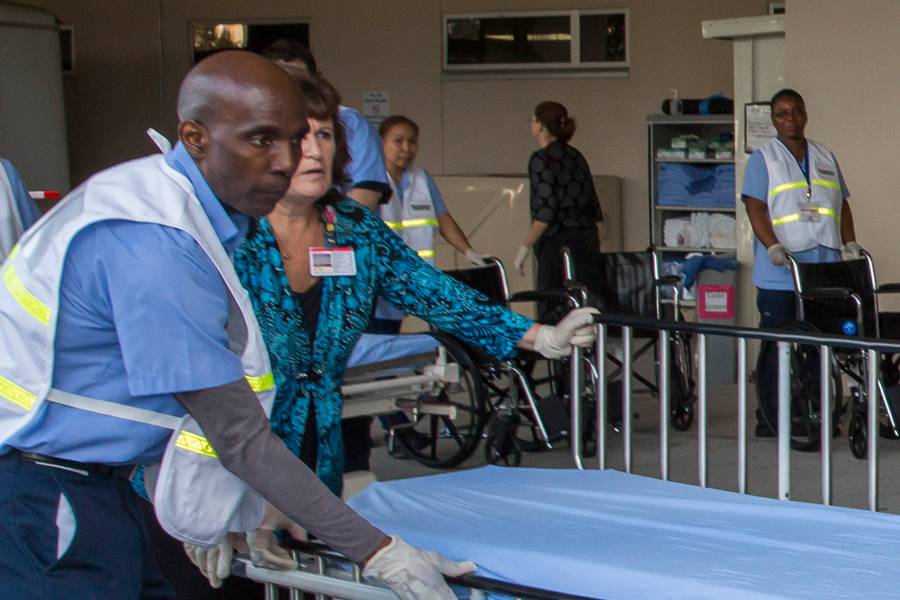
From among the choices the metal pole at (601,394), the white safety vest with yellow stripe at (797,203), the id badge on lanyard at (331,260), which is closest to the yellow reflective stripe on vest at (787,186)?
the white safety vest with yellow stripe at (797,203)

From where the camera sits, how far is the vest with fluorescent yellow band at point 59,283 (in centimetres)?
182

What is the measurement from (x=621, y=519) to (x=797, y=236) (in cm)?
406

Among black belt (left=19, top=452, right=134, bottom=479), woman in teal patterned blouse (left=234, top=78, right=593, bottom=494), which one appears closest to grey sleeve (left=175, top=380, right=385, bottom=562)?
black belt (left=19, top=452, right=134, bottom=479)

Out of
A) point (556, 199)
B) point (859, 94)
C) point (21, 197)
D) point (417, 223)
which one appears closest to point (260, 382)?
point (21, 197)

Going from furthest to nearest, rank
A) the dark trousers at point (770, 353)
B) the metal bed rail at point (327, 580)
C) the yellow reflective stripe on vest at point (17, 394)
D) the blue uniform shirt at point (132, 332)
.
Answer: the dark trousers at point (770, 353) → the metal bed rail at point (327, 580) → the yellow reflective stripe on vest at point (17, 394) → the blue uniform shirt at point (132, 332)

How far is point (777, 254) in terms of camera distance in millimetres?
6164

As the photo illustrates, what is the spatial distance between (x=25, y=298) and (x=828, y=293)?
439 centimetres

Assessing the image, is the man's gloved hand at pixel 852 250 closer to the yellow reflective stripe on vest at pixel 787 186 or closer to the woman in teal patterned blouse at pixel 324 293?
the yellow reflective stripe on vest at pixel 787 186

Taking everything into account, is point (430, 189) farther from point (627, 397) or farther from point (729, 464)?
point (627, 397)

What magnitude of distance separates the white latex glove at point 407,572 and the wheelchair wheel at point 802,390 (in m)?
3.86

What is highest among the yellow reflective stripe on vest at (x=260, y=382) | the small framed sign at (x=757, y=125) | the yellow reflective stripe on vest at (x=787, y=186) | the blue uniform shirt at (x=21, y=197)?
the small framed sign at (x=757, y=125)

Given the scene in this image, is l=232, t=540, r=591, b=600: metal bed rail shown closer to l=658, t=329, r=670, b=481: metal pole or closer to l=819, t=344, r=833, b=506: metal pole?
l=658, t=329, r=670, b=481: metal pole

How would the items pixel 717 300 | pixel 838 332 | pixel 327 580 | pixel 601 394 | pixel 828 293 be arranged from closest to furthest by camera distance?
1. pixel 327 580
2. pixel 601 394
3. pixel 828 293
4. pixel 838 332
5. pixel 717 300

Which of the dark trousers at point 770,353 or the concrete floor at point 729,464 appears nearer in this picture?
the concrete floor at point 729,464
